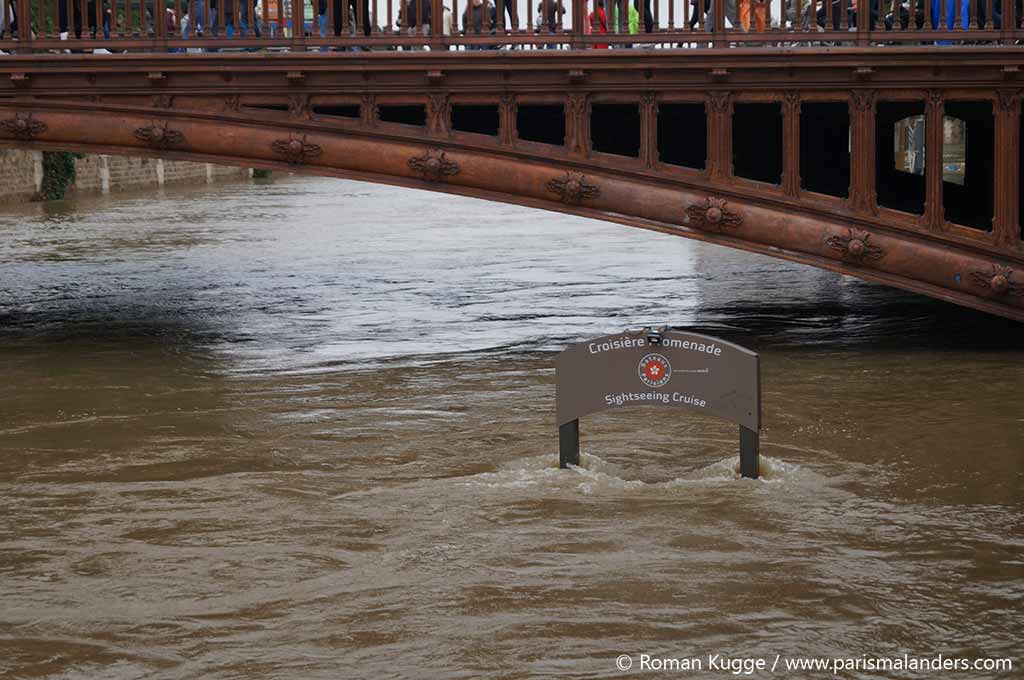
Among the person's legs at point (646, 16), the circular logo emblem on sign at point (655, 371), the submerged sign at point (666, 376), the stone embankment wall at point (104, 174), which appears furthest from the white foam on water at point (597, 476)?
the stone embankment wall at point (104, 174)

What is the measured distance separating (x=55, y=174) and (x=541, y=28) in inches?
1158

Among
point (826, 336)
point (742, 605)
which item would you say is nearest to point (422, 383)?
point (826, 336)

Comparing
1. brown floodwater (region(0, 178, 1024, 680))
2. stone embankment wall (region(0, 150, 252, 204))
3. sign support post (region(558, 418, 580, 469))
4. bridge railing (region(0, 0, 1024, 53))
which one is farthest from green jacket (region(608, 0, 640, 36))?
stone embankment wall (region(0, 150, 252, 204))

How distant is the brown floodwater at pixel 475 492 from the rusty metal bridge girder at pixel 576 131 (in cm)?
115

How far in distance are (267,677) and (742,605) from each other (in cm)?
233

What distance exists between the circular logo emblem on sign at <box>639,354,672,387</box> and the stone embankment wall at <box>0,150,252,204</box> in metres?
28.7

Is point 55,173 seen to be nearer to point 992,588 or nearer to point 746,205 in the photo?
point 746,205

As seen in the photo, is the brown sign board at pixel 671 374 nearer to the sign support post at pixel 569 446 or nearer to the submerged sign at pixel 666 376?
the submerged sign at pixel 666 376

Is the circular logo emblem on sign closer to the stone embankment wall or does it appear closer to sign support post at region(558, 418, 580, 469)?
sign support post at region(558, 418, 580, 469)

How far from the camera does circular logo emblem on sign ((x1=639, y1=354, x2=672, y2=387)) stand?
10492 millimetres

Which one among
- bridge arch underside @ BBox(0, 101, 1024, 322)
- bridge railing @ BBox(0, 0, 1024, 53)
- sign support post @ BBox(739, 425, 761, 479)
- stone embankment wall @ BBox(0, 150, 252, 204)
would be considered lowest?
stone embankment wall @ BBox(0, 150, 252, 204)

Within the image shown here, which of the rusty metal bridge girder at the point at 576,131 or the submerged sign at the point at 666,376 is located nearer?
the submerged sign at the point at 666,376

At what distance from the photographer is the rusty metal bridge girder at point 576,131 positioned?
Answer: 1538 centimetres

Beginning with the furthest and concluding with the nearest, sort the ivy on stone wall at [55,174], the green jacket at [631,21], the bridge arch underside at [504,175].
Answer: the ivy on stone wall at [55,174]
the green jacket at [631,21]
the bridge arch underside at [504,175]
